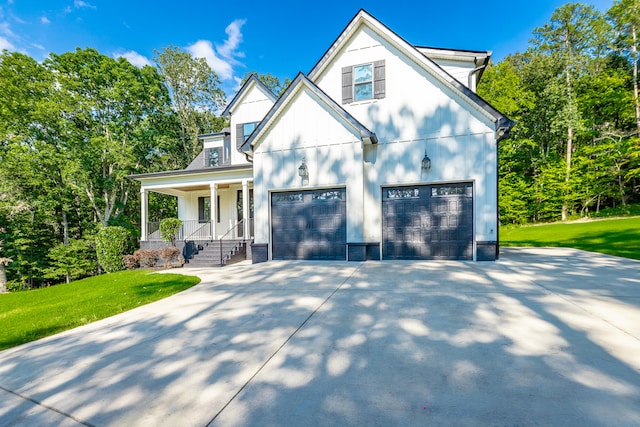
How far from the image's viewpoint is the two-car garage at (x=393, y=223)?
8.05 meters

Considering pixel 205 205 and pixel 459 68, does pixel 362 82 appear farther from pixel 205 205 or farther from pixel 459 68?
pixel 205 205

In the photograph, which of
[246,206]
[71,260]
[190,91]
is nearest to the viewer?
[246,206]

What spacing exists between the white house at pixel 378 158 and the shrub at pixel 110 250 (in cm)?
676

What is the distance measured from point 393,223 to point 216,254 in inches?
279

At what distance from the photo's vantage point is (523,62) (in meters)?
24.0

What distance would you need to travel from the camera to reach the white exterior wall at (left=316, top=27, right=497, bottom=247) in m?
7.79

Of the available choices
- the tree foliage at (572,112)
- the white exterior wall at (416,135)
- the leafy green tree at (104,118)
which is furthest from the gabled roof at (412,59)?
the tree foliage at (572,112)

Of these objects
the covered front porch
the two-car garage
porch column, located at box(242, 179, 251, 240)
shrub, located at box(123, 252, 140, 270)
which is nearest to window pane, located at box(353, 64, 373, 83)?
the two-car garage

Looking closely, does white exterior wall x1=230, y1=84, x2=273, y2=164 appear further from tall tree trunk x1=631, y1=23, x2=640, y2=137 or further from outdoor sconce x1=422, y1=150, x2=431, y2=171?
tall tree trunk x1=631, y1=23, x2=640, y2=137

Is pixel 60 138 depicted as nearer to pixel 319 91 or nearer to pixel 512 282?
pixel 319 91

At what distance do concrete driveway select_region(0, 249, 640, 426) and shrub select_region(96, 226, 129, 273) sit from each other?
886 cm

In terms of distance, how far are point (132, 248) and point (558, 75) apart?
37045 mm

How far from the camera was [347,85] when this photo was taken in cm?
927

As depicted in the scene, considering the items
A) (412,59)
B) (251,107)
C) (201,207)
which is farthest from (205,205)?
(412,59)
